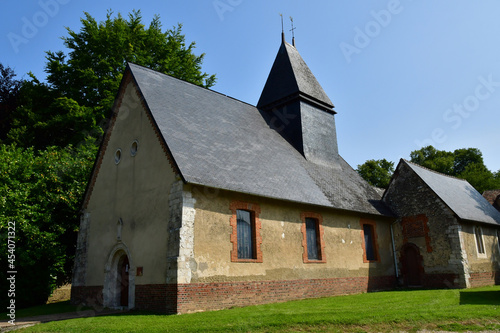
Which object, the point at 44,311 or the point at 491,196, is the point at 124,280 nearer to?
the point at 44,311

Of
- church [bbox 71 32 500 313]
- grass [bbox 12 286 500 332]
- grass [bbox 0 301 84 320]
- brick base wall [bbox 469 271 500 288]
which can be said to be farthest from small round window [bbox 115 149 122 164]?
brick base wall [bbox 469 271 500 288]

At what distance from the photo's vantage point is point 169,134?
41.3 ft

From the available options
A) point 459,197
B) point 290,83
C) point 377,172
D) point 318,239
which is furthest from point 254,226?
point 377,172

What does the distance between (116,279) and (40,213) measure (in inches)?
186

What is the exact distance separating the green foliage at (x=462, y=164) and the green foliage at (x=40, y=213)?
39339 millimetres

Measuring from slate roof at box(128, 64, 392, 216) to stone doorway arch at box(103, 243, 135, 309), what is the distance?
14.1ft

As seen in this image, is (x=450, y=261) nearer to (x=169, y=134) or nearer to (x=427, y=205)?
(x=427, y=205)

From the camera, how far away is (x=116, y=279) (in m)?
13.6

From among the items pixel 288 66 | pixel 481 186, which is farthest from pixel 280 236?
pixel 481 186

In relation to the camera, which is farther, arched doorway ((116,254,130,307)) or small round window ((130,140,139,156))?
small round window ((130,140,139,156))

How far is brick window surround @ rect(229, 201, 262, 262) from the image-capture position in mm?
12109

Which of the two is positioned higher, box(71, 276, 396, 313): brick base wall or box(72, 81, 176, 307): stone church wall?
box(72, 81, 176, 307): stone church wall

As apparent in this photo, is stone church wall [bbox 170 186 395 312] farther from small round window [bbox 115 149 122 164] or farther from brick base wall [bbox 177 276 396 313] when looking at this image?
small round window [bbox 115 149 122 164]

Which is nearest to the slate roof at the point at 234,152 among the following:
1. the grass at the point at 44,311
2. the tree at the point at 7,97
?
the grass at the point at 44,311
